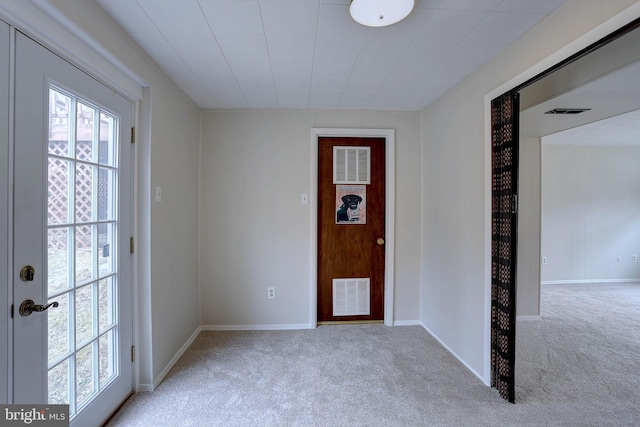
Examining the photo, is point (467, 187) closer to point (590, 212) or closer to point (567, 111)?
point (567, 111)

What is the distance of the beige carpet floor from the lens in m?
1.77

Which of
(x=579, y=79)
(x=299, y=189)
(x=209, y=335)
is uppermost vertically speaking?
(x=579, y=79)

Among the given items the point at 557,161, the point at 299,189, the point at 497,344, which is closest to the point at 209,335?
the point at 299,189

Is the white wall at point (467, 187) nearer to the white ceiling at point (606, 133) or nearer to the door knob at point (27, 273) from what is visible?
the white ceiling at point (606, 133)

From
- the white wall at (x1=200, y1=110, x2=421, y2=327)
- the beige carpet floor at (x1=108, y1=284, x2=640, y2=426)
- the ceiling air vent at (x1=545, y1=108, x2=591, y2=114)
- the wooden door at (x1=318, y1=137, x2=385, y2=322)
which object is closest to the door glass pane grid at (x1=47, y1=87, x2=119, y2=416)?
the beige carpet floor at (x1=108, y1=284, x2=640, y2=426)

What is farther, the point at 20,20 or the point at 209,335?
the point at 209,335

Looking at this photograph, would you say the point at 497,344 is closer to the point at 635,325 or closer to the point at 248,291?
the point at 248,291

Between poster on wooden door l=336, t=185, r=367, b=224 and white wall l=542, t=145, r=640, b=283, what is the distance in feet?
13.0

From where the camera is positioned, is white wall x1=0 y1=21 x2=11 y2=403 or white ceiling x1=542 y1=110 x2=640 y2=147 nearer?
white wall x1=0 y1=21 x2=11 y2=403

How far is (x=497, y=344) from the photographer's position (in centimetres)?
201

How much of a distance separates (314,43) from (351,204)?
69.2 inches

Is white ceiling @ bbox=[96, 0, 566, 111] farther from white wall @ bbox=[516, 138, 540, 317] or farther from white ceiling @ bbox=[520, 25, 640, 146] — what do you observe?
white wall @ bbox=[516, 138, 540, 317]

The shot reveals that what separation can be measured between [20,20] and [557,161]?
6841 mm

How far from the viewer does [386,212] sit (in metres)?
3.21
